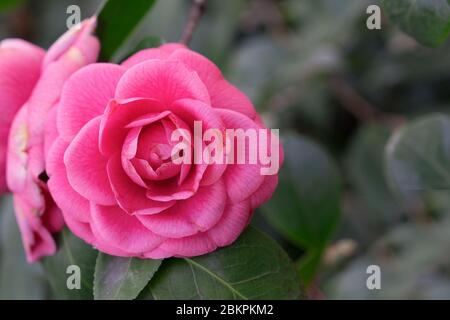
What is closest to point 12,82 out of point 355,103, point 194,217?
point 194,217

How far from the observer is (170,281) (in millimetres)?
720

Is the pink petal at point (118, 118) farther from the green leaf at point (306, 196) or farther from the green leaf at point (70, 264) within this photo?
the green leaf at point (306, 196)

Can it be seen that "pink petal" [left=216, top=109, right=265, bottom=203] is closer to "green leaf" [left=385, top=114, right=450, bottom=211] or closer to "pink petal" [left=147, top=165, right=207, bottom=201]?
"pink petal" [left=147, top=165, right=207, bottom=201]

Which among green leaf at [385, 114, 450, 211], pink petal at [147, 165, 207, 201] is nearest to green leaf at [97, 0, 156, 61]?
pink petal at [147, 165, 207, 201]

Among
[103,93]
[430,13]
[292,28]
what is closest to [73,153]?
[103,93]

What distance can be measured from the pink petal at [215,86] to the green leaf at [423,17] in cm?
19

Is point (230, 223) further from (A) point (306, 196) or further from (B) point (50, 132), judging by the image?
(A) point (306, 196)

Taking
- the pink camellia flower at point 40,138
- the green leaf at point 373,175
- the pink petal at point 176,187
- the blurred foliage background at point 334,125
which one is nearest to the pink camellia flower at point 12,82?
the pink camellia flower at point 40,138

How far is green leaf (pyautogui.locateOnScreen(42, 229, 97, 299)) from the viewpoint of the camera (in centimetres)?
79

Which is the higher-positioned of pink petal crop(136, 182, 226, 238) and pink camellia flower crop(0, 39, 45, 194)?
pink camellia flower crop(0, 39, 45, 194)

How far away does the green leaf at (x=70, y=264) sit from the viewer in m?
0.79

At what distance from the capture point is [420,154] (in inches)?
36.6

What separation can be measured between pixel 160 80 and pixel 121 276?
0.22 meters

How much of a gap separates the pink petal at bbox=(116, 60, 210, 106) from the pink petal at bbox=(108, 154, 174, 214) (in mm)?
71
